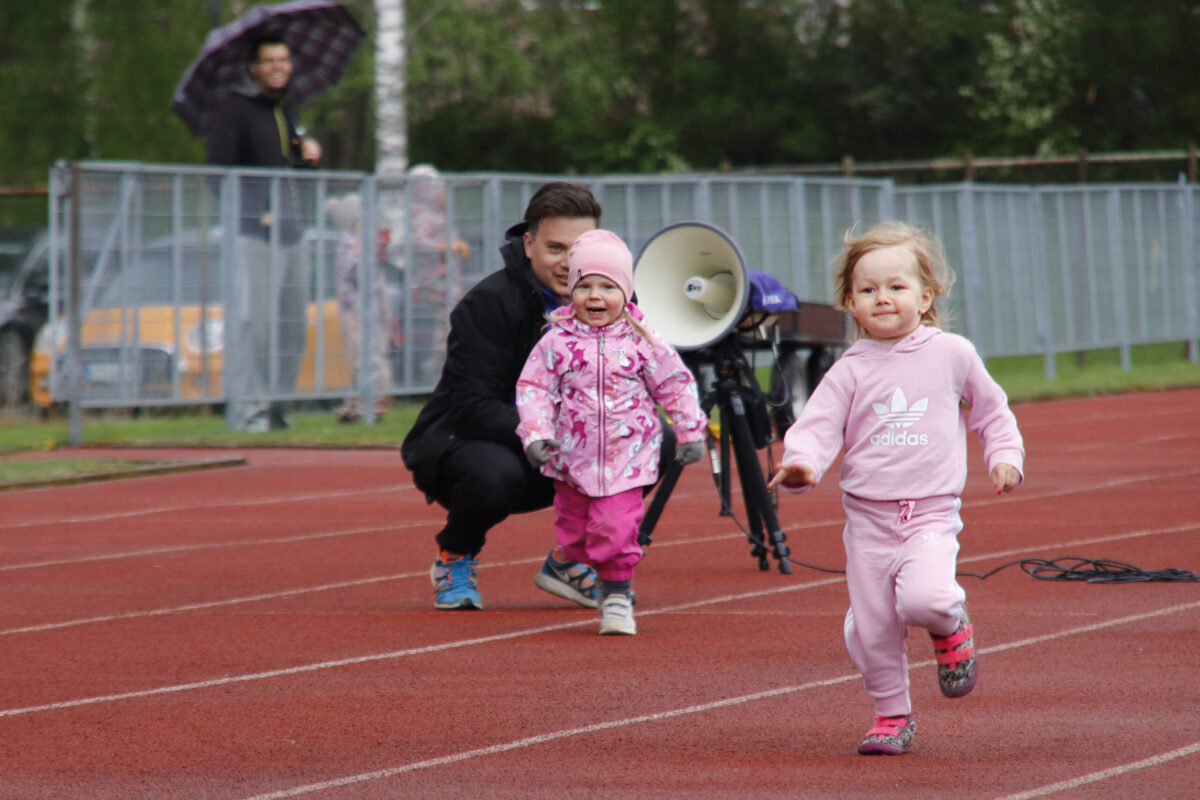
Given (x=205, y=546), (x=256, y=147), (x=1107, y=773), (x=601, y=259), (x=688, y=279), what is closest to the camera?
(x=1107, y=773)

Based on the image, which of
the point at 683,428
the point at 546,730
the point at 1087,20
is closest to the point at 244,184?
the point at 683,428

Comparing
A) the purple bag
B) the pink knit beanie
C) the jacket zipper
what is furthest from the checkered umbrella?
the jacket zipper

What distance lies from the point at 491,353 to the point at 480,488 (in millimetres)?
498

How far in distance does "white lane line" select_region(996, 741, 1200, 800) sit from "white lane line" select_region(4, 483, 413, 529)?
654cm

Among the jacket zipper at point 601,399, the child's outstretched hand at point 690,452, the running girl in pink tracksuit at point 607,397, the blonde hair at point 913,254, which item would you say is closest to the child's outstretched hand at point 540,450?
the running girl in pink tracksuit at point 607,397

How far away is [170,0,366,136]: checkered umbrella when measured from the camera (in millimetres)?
14930

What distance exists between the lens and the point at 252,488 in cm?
1107

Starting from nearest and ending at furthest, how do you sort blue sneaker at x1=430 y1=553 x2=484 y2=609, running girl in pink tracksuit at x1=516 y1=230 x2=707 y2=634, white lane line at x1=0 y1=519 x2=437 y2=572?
running girl in pink tracksuit at x1=516 y1=230 x2=707 y2=634 → blue sneaker at x1=430 y1=553 x2=484 y2=609 → white lane line at x1=0 y1=519 x2=437 y2=572

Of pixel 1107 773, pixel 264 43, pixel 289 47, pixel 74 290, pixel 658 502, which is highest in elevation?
pixel 289 47

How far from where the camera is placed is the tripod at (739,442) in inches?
306

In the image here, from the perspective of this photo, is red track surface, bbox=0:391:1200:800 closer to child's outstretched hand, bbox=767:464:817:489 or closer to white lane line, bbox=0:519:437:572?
white lane line, bbox=0:519:437:572

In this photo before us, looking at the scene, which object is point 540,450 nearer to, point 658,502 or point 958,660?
point 658,502

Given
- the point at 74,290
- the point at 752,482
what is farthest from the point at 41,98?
the point at 752,482

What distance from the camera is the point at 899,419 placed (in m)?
4.62
